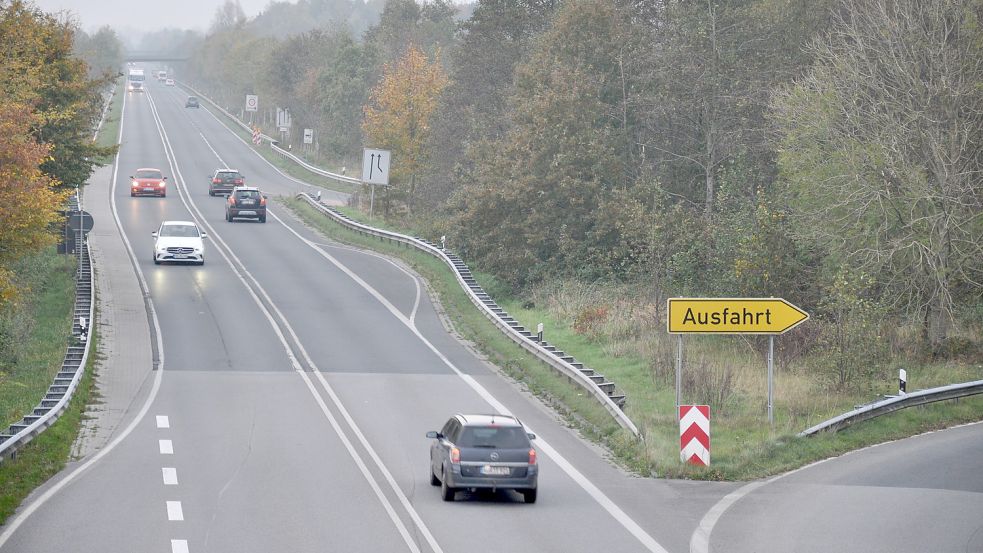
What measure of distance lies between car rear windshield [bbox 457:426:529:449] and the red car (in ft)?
169

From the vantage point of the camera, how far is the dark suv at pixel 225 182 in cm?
6906

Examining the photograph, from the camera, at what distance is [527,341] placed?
102ft

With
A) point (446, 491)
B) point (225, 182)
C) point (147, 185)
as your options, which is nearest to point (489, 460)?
point (446, 491)

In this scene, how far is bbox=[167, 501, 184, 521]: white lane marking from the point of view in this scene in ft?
55.1

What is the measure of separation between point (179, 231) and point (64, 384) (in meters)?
20.9

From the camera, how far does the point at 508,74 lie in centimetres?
6200

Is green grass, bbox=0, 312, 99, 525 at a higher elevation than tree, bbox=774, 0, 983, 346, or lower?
lower

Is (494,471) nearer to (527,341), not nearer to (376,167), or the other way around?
(527,341)

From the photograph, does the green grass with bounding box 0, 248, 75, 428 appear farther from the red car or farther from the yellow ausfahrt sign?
the red car

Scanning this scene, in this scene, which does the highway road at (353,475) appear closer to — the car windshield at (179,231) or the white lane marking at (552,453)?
the white lane marking at (552,453)

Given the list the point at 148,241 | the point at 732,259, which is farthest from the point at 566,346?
the point at 148,241

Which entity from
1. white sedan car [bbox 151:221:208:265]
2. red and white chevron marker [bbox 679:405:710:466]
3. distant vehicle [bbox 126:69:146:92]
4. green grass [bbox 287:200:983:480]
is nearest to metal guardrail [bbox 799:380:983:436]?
green grass [bbox 287:200:983:480]

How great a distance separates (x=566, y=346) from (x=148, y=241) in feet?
77.4

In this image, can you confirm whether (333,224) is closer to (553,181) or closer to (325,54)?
(553,181)
